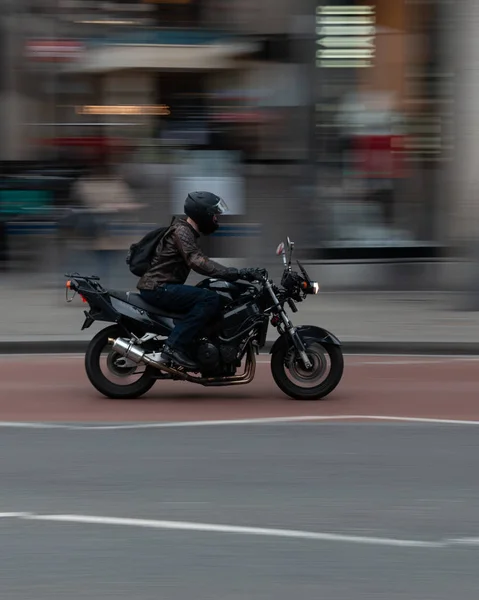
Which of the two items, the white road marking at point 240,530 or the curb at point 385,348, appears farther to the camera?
the curb at point 385,348

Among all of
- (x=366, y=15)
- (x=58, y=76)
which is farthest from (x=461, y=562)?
(x=58, y=76)

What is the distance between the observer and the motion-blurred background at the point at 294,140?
637 inches

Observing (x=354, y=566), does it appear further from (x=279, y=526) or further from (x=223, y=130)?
(x=223, y=130)

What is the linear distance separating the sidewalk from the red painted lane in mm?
894

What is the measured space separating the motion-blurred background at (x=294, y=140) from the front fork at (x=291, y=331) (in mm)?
7023

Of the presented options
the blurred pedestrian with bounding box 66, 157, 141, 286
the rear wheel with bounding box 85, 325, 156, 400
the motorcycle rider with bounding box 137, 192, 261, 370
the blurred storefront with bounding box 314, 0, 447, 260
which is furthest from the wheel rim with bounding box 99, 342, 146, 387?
the blurred storefront with bounding box 314, 0, 447, 260

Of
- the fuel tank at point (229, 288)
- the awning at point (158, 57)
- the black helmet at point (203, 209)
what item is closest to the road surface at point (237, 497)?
the fuel tank at point (229, 288)

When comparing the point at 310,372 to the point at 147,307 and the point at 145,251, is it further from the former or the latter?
the point at 145,251

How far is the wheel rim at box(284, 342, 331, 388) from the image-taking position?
891cm

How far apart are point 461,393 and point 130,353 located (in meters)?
2.59

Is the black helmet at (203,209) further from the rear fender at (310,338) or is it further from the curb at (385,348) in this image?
the curb at (385,348)

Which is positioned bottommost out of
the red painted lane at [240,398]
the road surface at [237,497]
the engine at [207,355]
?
the red painted lane at [240,398]

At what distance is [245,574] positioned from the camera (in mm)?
4754

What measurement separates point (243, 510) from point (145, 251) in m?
3.39
